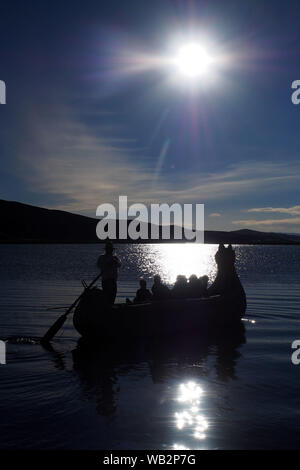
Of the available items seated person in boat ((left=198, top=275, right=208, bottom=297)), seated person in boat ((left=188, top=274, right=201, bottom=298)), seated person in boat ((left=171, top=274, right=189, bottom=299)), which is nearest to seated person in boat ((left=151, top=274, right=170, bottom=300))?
seated person in boat ((left=171, top=274, right=189, bottom=299))

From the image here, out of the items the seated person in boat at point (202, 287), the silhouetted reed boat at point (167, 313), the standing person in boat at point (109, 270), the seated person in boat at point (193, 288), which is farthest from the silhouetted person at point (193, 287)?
the standing person in boat at point (109, 270)

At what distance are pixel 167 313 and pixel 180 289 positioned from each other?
4.92 ft

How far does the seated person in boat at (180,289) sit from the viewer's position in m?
17.7

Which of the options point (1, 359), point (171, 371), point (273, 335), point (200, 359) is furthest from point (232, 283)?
point (1, 359)

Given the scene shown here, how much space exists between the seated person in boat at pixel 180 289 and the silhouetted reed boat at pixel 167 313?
55 centimetres

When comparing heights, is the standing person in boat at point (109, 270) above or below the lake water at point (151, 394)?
above

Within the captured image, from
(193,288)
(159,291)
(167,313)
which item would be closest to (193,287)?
(193,288)

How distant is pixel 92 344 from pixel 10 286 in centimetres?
2264

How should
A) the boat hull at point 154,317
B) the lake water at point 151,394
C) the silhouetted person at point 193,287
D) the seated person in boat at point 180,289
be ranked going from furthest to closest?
the silhouetted person at point 193,287 → the seated person in boat at point 180,289 → the boat hull at point 154,317 → the lake water at point 151,394

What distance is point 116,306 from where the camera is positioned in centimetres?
1586

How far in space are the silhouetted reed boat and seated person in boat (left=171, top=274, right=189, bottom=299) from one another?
55 cm

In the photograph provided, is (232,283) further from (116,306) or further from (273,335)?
(116,306)

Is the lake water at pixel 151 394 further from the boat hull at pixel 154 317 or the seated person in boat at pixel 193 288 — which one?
the seated person in boat at pixel 193 288
